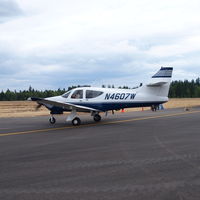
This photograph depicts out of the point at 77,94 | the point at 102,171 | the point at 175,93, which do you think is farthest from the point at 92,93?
the point at 175,93

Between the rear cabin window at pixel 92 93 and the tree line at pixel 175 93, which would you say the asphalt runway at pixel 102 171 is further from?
the tree line at pixel 175 93

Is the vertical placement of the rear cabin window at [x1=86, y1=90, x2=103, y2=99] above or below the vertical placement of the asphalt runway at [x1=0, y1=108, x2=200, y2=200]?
above

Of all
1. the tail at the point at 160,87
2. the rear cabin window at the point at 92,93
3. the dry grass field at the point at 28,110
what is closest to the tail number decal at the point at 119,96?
the rear cabin window at the point at 92,93

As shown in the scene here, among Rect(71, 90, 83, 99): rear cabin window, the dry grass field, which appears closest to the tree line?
the dry grass field

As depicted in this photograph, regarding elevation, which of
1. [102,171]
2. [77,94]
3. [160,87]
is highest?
[160,87]

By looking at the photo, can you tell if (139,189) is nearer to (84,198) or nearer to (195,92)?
(84,198)

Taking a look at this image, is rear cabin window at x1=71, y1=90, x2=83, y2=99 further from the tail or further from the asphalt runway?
the asphalt runway

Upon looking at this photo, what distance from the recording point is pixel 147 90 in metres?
19.5

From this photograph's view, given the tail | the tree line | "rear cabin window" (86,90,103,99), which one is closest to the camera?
the tail

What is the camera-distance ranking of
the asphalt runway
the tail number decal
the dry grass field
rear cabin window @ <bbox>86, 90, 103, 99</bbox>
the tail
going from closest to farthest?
the asphalt runway → the tail number decal → the tail → rear cabin window @ <bbox>86, 90, 103, 99</bbox> → the dry grass field

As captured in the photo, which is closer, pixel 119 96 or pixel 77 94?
pixel 119 96

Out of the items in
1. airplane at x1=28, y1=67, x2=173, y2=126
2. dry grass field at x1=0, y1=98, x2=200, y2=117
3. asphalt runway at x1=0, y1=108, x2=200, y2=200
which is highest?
airplane at x1=28, y1=67, x2=173, y2=126

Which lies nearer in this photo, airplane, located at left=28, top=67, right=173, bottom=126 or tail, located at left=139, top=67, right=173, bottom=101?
airplane, located at left=28, top=67, right=173, bottom=126

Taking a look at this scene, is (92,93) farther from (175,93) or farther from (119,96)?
(175,93)
